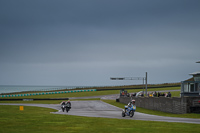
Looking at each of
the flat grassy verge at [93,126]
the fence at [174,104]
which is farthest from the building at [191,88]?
the flat grassy verge at [93,126]

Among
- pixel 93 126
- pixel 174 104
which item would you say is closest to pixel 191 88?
pixel 174 104

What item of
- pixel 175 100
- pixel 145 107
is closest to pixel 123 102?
pixel 145 107

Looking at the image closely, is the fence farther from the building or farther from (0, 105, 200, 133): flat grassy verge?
(0, 105, 200, 133): flat grassy verge

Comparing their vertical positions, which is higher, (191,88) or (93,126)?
(191,88)

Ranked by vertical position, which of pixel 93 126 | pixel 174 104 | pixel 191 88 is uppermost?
pixel 191 88

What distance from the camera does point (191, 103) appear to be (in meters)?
32.4

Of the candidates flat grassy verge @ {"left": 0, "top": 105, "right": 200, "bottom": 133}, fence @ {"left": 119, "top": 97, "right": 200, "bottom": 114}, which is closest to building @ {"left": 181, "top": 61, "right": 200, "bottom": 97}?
fence @ {"left": 119, "top": 97, "right": 200, "bottom": 114}

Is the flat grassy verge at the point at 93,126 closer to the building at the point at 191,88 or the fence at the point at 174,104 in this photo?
the fence at the point at 174,104

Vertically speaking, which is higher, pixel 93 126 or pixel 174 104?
pixel 174 104

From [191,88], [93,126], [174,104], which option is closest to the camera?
[93,126]

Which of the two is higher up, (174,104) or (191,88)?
(191,88)

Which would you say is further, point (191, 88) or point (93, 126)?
point (191, 88)

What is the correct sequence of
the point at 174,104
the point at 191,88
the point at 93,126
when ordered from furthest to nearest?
the point at 191,88 → the point at 174,104 → the point at 93,126

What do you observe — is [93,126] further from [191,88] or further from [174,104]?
[191,88]
